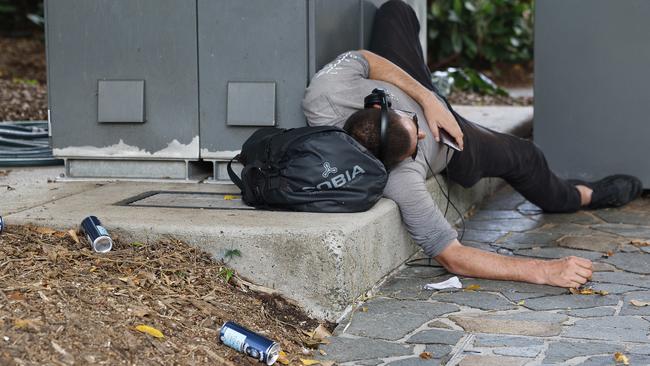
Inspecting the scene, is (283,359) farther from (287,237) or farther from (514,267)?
(514,267)

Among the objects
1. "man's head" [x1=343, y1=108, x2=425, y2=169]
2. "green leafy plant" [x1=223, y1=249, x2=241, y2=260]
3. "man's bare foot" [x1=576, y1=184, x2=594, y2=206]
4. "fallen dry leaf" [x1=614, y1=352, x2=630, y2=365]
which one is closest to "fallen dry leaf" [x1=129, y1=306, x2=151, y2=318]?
"green leafy plant" [x1=223, y1=249, x2=241, y2=260]

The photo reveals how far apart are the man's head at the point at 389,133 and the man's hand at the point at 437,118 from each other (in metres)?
0.58

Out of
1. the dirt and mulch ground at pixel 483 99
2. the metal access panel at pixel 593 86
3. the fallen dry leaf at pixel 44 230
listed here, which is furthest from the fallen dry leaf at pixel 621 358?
the dirt and mulch ground at pixel 483 99

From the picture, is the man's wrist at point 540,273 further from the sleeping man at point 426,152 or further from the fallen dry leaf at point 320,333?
the fallen dry leaf at point 320,333

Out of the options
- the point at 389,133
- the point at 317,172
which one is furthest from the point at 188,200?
the point at 389,133

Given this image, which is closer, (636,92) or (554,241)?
(554,241)

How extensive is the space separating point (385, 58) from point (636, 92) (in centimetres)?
183

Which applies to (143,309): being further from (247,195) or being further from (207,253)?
(247,195)

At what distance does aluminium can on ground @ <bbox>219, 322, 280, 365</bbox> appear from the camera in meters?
3.60

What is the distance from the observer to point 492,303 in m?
4.41

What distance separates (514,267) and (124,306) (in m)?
1.93

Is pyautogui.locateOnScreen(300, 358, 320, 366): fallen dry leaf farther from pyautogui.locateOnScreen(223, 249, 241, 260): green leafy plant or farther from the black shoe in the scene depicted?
the black shoe

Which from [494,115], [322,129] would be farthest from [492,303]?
[494,115]

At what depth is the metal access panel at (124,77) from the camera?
548 cm
